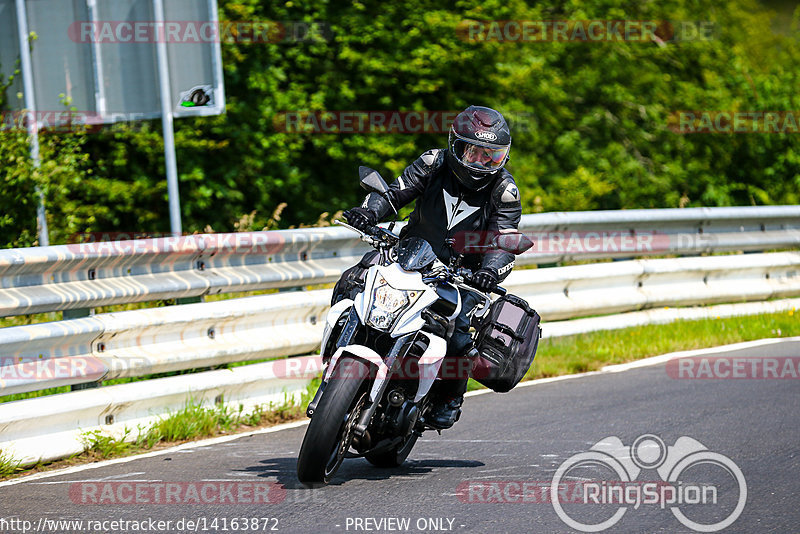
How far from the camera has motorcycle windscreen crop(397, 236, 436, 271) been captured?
19.2ft

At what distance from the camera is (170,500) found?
216 inches

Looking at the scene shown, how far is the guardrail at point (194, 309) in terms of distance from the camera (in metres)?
6.40

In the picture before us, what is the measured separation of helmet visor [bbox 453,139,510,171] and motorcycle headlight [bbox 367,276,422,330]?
2.77ft

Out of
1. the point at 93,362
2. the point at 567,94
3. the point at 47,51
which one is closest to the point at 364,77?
the point at 567,94

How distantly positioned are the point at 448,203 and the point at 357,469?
4.93 feet

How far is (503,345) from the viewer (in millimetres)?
6254

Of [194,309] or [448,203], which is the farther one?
[194,309]
